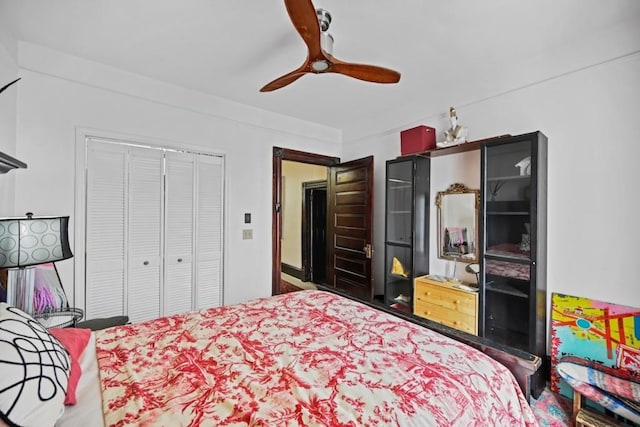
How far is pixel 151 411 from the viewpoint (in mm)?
940

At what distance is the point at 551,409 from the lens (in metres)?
1.97

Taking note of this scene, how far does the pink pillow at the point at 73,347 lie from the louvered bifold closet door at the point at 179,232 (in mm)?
1480

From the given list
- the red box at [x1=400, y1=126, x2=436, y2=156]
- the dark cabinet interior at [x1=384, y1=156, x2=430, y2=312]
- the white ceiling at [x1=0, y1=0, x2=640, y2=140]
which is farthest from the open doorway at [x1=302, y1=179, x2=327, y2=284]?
the white ceiling at [x1=0, y1=0, x2=640, y2=140]

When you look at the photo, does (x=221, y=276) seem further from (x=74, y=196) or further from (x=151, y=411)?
(x=151, y=411)

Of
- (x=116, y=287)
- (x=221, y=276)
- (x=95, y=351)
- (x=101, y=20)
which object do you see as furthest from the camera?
(x=221, y=276)

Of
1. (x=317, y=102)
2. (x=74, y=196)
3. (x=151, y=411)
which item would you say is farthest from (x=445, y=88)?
(x=74, y=196)

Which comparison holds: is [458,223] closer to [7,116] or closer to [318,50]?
[318,50]

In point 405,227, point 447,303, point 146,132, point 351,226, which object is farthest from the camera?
point 351,226

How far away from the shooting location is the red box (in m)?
2.89

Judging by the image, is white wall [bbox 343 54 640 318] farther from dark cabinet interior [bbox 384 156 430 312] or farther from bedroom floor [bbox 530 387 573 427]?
dark cabinet interior [bbox 384 156 430 312]

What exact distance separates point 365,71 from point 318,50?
1.32 ft

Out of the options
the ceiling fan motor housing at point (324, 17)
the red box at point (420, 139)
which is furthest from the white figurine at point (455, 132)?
the ceiling fan motor housing at point (324, 17)

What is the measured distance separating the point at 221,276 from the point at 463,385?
2.63m

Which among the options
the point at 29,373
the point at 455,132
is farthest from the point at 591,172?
the point at 29,373
